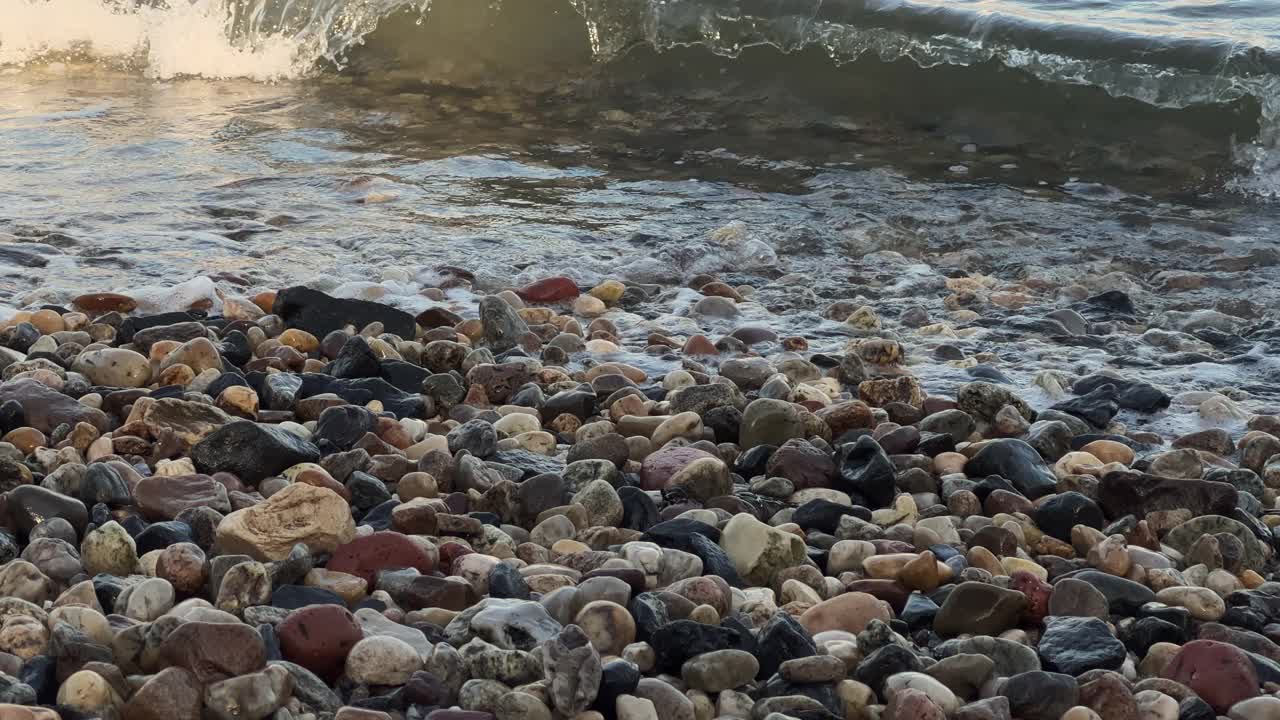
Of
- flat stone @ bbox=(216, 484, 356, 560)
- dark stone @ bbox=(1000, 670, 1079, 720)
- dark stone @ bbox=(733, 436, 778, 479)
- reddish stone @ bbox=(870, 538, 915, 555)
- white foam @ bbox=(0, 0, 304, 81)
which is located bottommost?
dark stone @ bbox=(733, 436, 778, 479)

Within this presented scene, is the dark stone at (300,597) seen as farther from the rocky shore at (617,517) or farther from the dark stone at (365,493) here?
the dark stone at (365,493)

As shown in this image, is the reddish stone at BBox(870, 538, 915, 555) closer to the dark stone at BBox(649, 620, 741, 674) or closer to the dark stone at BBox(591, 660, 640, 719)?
the dark stone at BBox(649, 620, 741, 674)

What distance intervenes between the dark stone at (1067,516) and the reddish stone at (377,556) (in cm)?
136

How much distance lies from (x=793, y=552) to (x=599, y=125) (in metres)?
6.04

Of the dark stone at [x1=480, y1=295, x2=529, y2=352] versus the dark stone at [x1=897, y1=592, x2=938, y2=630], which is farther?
the dark stone at [x1=480, y1=295, x2=529, y2=352]

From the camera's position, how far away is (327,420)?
3189 millimetres

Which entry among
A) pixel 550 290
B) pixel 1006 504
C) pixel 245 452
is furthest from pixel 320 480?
pixel 550 290

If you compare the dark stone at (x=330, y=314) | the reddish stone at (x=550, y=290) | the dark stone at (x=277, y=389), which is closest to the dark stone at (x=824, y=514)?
the dark stone at (x=277, y=389)

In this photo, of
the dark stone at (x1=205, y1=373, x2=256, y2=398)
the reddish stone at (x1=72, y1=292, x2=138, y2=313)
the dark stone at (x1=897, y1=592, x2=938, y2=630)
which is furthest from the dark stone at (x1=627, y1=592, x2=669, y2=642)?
the reddish stone at (x1=72, y1=292, x2=138, y2=313)

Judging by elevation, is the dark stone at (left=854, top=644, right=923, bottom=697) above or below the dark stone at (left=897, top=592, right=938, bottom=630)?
above

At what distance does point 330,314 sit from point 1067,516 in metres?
2.47

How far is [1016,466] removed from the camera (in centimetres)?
305

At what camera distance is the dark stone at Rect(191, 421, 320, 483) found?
2.88 m

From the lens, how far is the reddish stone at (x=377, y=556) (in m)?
2.37
